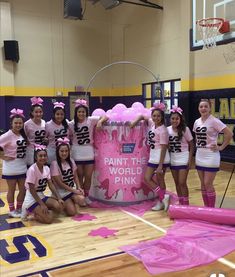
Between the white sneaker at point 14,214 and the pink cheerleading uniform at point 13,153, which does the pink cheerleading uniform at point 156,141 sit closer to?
the pink cheerleading uniform at point 13,153

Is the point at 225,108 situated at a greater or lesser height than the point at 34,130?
greater

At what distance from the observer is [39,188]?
13.9 feet

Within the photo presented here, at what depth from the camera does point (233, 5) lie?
597cm

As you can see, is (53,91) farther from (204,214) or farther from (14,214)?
(204,214)

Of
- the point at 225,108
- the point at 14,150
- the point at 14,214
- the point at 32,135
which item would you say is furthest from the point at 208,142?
the point at 225,108

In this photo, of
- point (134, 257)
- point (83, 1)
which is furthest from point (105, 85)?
point (134, 257)

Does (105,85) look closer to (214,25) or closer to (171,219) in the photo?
(214,25)

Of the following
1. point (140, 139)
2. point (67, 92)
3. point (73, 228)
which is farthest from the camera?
point (67, 92)

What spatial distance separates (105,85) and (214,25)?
24.8 feet

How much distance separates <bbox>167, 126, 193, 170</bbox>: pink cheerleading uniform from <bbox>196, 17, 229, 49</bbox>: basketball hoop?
7.25 ft

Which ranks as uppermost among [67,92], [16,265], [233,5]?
[233,5]

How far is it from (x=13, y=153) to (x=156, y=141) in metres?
1.80

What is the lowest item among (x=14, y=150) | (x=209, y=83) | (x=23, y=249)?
(x=23, y=249)

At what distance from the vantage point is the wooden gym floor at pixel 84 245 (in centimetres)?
295
